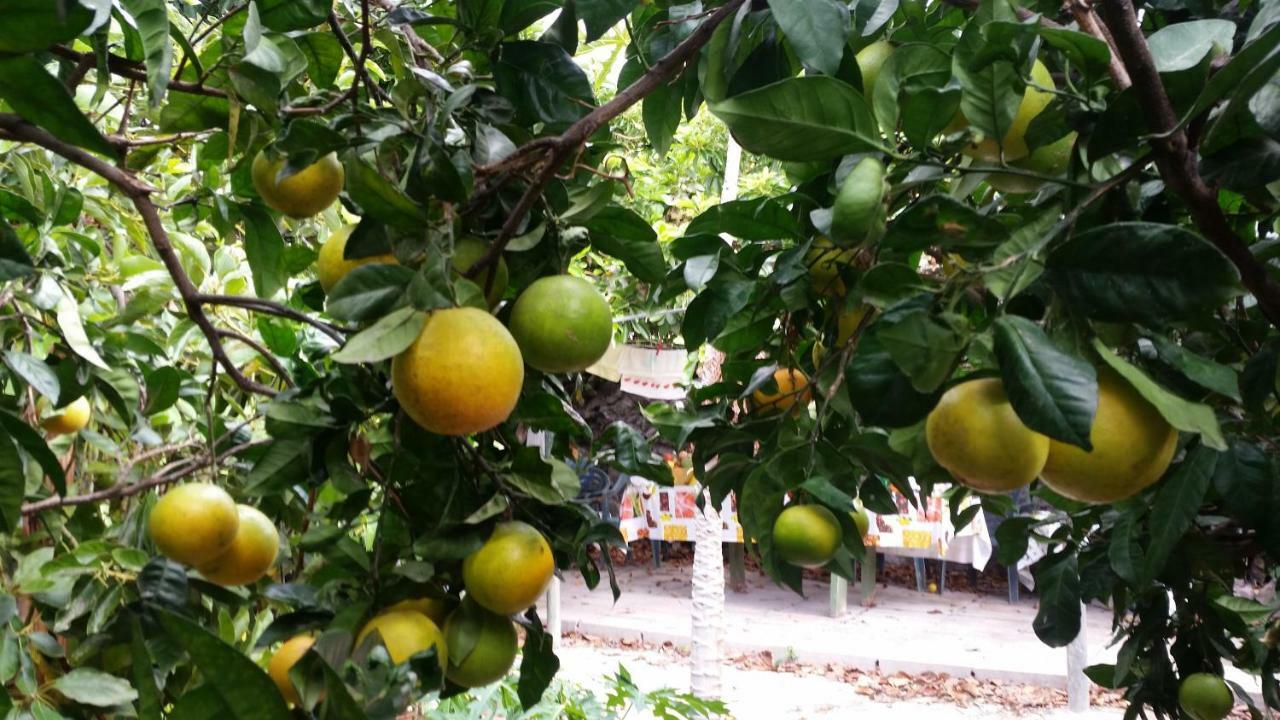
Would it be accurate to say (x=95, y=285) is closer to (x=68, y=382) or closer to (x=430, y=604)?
(x=68, y=382)

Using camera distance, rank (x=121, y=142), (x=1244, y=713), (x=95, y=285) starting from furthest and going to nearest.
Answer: (x=1244, y=713)
(x=95, y=285)
(x=121, y=142)

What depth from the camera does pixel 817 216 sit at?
0.71m

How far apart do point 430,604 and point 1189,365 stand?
1.65 feet

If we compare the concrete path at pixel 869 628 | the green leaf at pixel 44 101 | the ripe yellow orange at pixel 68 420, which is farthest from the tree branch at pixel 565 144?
the concrete path at pixel 869 628

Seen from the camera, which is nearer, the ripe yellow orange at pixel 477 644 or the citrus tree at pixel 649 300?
the citrus tree at pixel 649 300

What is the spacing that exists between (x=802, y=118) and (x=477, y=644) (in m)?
0.41

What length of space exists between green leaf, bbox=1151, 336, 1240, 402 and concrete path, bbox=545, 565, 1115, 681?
4285 millimetres

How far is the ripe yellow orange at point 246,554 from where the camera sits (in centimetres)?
90

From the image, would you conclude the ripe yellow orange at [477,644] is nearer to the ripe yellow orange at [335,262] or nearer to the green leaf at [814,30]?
the ripe yellow orange at [335,262]

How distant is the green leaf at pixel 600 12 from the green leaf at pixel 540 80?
6 centimetres

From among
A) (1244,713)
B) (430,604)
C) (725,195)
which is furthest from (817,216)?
(1244,713)

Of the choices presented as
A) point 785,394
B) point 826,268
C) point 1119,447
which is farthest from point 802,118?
point 785,394

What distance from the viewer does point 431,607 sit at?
0.70 m

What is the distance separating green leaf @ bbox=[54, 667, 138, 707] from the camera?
3.34 ft
